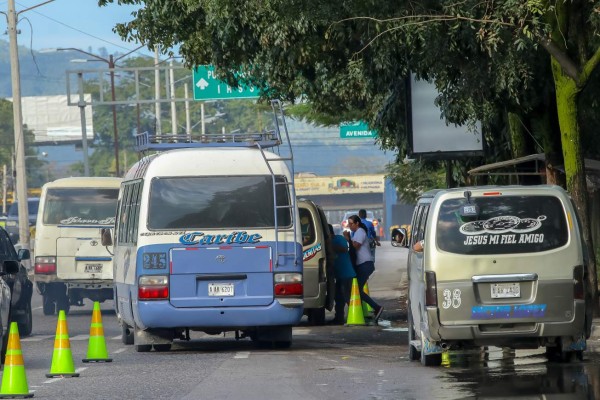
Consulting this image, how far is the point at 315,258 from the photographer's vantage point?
2178 cm

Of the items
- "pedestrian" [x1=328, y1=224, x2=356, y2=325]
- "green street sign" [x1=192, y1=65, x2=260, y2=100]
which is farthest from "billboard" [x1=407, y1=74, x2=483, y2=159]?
"green street sign" [x1=192, y1=65, x2=260, y2=100]

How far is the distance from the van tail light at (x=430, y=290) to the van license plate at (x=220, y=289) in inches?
136

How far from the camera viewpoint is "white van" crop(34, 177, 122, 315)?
2577 cm

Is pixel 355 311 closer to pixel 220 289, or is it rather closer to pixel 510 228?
pixel 220 289

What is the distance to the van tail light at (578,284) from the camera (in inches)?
551

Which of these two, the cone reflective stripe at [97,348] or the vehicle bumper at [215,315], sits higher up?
the vehicle bumper at [215,315]

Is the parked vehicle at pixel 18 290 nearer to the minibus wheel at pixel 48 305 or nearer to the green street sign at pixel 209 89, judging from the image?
the minibus wheel at pixel 48 305

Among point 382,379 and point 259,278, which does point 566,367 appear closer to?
point 382,379

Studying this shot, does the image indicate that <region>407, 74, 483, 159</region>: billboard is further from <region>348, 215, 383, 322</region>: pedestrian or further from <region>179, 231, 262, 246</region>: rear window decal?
<region>179, 231, 262, 246</region>: rear window decal

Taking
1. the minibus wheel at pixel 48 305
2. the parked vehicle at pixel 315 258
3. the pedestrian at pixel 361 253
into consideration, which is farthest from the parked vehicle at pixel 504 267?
the minibus wheel at pixel 48 305

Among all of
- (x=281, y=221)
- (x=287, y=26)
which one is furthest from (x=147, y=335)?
(x=287, y=26)

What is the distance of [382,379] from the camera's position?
13.6 meters

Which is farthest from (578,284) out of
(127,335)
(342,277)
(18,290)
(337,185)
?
(337,185)

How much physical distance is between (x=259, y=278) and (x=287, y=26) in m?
3.83
